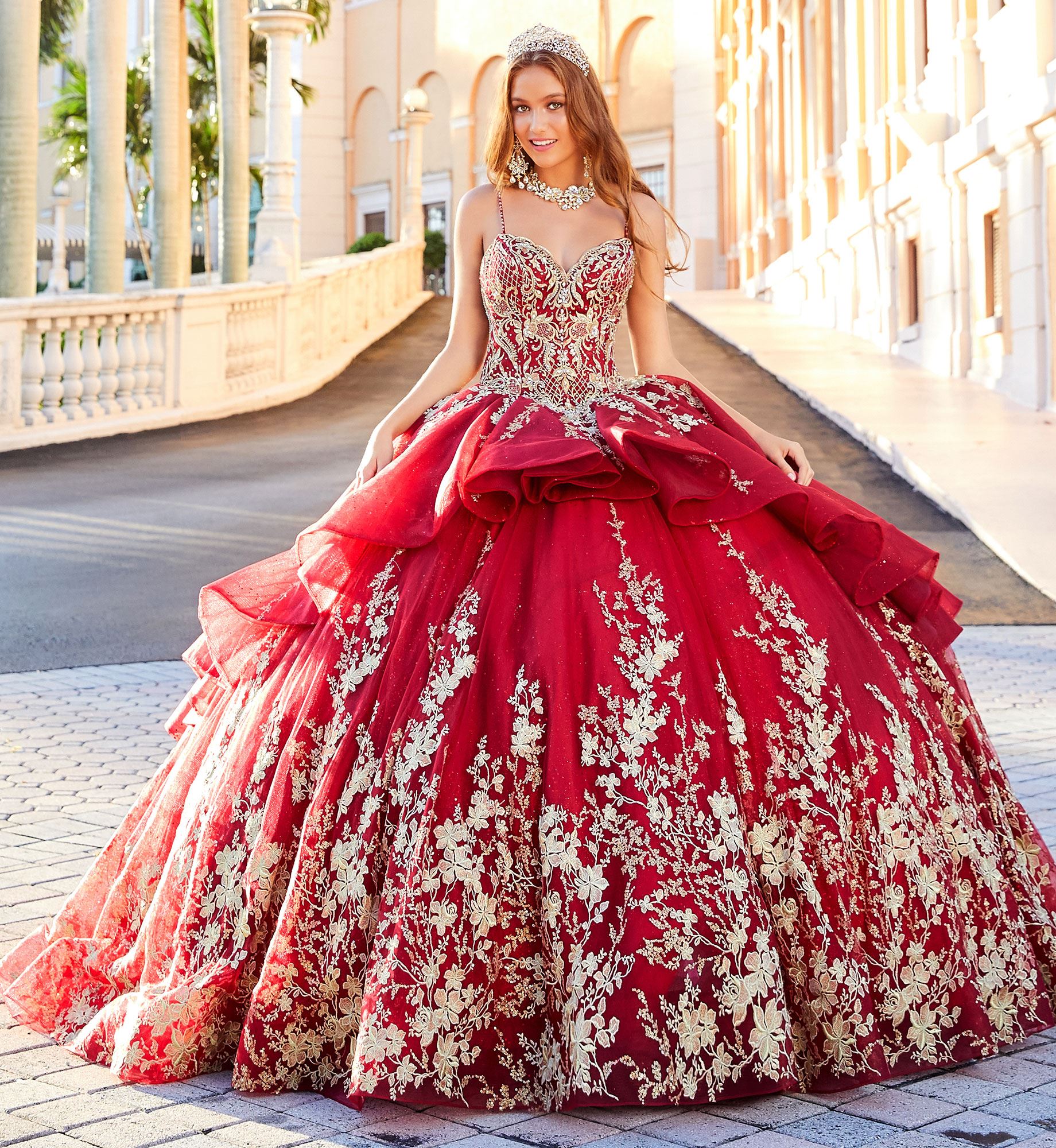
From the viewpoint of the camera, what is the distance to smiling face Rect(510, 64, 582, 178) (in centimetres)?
344

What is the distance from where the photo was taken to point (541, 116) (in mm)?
3453

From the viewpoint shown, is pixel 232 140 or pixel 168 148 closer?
pixel 168 148

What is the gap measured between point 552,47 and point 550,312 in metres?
0.56

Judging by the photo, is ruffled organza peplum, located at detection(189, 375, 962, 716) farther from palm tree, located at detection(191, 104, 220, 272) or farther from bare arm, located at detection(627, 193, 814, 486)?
palm tree, located at detection(191, 104, 220, 272)

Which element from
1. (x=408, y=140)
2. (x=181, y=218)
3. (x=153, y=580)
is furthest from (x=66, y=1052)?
(x=408, y=140)

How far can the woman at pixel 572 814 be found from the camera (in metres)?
2.60

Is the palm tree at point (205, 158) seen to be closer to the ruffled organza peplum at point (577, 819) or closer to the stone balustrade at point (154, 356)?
the stone balustrade at point (154, 356)

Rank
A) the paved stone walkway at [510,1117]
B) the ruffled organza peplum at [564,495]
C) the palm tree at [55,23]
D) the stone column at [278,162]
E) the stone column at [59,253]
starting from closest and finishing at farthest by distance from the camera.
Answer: the paved stone walkway at [510,1117], the ruffled organza peplum at [564,495], the stone column at [278,162], the palm tree at [55,23], the stone column at [59,253]

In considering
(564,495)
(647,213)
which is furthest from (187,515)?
(564,495)

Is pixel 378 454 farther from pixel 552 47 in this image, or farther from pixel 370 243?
pixel 370 243

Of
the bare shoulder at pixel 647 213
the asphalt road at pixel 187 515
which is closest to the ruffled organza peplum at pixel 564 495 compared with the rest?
the bare shoulder at pixel 647 213

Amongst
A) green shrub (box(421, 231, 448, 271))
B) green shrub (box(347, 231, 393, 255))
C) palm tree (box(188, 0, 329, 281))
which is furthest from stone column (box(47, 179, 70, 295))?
palm tree (box(188, 0, 329, 281))

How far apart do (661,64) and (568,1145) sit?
37274 mm

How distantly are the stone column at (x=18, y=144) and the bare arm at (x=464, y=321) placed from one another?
11.3 meters
